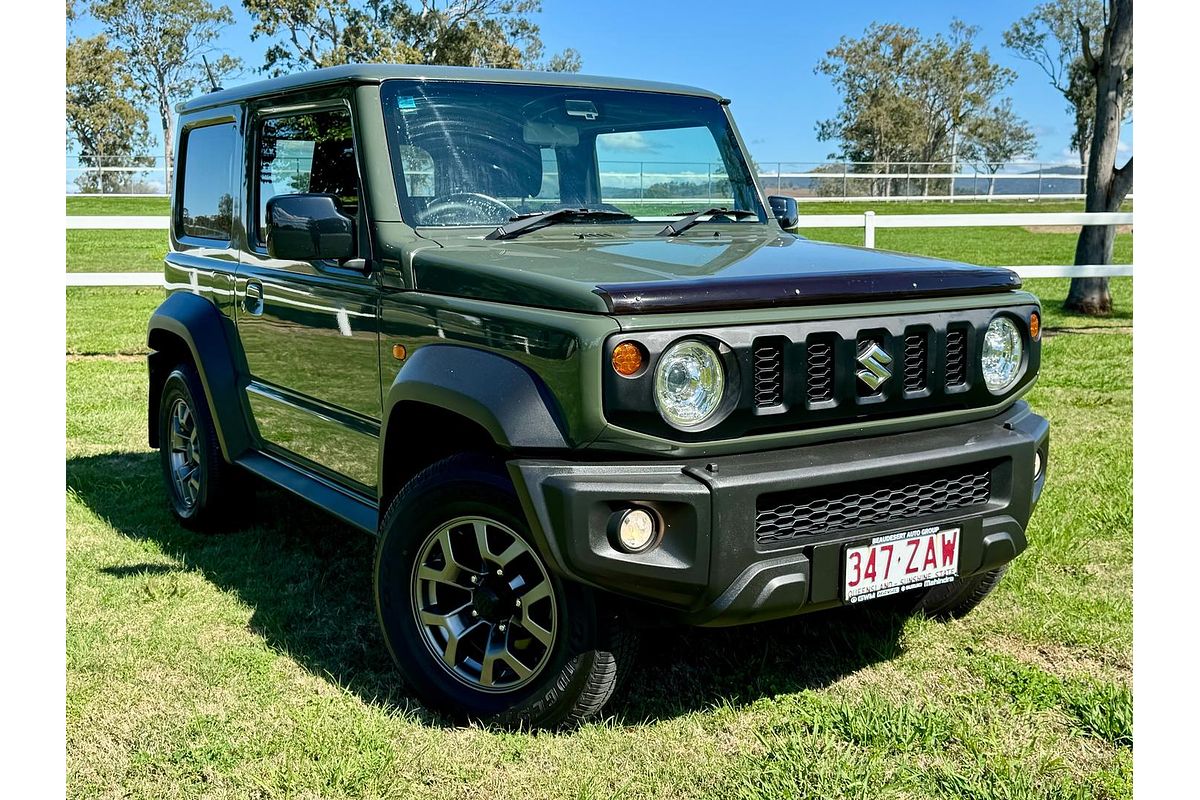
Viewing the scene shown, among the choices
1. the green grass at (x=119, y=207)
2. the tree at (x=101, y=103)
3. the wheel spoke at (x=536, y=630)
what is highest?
the tree at (x=101, y=103)

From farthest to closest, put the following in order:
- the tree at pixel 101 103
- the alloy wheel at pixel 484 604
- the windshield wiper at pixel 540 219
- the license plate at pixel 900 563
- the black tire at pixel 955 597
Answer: the tree at pixel 101 103
the black tire at pixel 955 597
the windshield wiper at pixel 540 219
the alloy wheel at pixel 484 604
the license plate at pixel 900 563

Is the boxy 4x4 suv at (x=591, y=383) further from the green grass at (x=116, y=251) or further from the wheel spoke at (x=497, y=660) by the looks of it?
the green grass at (x=116, y=251)

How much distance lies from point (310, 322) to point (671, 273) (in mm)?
1707

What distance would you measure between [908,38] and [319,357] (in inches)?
2543

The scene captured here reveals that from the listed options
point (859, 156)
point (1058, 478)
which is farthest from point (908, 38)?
point (1058, 478)

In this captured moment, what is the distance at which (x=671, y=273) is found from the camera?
3.31 m

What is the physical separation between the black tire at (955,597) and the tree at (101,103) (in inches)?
2057

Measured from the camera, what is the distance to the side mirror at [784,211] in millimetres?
4957

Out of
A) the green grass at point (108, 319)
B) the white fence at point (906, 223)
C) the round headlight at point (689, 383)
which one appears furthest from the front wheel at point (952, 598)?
the green grass at point (108, 319)

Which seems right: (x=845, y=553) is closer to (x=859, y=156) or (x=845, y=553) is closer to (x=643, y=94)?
(x=643, y=94)

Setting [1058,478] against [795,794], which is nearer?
[795,794]

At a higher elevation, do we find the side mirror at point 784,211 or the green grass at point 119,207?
the green grass at point 119,207

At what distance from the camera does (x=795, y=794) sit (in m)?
3.14

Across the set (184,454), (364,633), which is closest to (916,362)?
(364,633)
